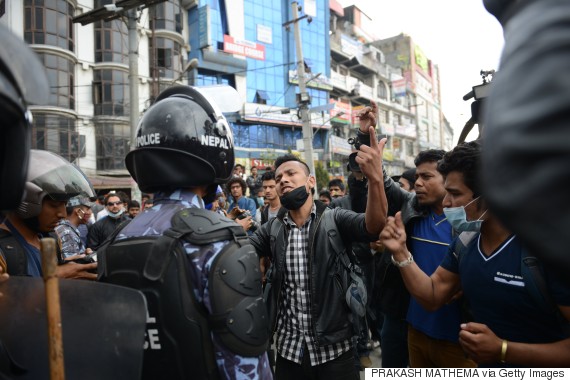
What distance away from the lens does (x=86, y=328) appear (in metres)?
1.32

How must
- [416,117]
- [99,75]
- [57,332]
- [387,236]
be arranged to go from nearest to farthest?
[57,332], [387,236], [99,75], [416,117]

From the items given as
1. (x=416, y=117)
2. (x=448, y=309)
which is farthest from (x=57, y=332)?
(x=416, y=117)

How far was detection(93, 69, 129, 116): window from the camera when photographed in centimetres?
2316

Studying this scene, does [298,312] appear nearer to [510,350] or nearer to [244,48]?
[510,350]

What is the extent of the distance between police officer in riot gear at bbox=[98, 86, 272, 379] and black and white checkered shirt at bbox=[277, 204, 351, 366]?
38.7 inches

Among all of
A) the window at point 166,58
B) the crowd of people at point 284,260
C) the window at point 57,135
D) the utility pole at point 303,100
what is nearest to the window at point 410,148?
the window at point 166,58

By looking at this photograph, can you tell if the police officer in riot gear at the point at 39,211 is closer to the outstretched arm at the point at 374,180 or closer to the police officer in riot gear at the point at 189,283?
the police officer in riot gear at the point at 189,283

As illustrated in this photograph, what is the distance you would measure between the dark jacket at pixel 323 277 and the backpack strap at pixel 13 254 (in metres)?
1.28

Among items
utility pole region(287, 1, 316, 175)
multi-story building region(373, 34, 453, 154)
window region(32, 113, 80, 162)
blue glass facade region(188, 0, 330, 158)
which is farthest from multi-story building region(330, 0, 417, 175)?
utility pole region(287, 1, 316, 175)

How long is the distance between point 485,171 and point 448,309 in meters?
2.47

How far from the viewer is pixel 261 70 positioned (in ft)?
105

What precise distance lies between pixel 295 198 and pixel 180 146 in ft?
4.15

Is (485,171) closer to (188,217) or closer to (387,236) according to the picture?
(188,217)

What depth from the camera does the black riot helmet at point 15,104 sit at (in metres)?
0.74
